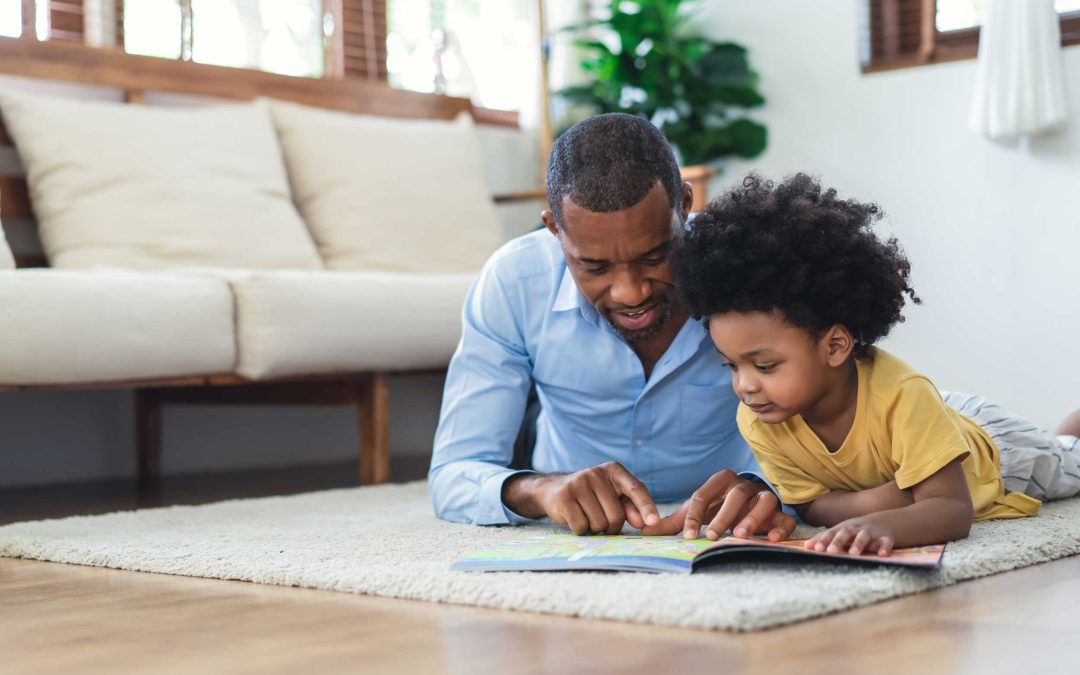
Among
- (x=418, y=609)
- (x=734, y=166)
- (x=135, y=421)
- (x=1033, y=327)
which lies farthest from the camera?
(x=734, y=166)

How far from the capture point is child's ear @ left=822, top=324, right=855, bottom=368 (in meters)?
1.64

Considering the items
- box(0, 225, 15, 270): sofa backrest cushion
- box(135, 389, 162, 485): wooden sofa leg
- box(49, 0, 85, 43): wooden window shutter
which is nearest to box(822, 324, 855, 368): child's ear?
box(0, 225, 15, 270): sofa backrest cushion

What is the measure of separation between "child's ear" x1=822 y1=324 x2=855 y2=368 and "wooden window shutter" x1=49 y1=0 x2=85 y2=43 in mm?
2419

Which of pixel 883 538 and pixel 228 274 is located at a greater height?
pixel 228 274

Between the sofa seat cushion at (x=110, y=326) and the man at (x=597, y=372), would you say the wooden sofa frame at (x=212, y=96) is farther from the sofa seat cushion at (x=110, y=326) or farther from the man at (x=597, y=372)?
the man at (x=597, y=372)

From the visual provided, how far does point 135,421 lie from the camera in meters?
3.29

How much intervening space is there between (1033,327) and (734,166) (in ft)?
3.63

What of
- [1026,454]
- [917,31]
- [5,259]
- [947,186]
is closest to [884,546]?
[1026,454]

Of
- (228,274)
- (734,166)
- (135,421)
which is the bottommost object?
(135,421)

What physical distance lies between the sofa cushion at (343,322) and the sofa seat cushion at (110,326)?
0.17 feet

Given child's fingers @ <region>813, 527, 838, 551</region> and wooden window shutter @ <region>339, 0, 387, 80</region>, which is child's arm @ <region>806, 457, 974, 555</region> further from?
wooden window shutter @ <region>339, 0, 387, 80</region>

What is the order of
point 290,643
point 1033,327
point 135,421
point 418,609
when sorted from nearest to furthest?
1. point 290,643
2. point 418,609
3. point 135,421
4. point 1033,327

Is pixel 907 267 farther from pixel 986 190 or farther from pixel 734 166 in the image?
pixel 734 166

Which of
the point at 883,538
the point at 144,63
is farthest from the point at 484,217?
the point at 883,538
